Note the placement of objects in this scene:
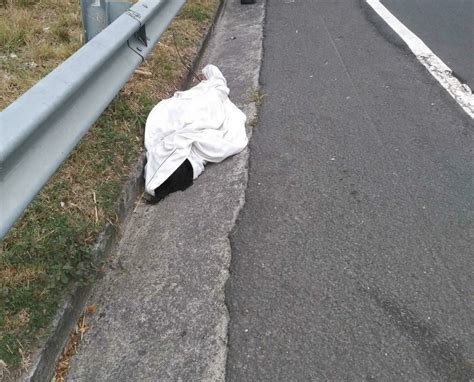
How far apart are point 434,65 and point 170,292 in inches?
133

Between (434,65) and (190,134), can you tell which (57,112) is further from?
(434,65)

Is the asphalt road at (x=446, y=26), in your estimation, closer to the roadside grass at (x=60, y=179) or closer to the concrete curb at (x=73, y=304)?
the roadside grass at (x=60, y=179)

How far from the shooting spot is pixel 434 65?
14.8 ft

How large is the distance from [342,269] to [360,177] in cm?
83

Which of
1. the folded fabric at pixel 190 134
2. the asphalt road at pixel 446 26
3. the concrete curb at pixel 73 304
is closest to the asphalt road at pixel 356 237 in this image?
the folded fabric at pixel 190 134

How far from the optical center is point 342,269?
242cm

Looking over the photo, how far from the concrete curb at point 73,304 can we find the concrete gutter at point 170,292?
2.8 inches

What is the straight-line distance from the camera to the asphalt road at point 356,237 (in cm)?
203

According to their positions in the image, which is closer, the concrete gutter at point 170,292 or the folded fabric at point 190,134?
the concrete gutter at point 170,292

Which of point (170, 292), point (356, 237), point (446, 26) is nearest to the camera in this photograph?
point (170, 292)

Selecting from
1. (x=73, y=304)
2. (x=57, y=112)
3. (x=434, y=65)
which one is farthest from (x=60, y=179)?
(x=434, y=65)

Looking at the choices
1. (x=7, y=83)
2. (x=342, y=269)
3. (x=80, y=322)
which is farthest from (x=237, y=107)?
(x=80, y=322)

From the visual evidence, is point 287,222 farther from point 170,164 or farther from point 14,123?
point 14,123

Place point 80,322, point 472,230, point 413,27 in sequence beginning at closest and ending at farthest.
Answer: point 80,322
point 472,230
point 413,27
